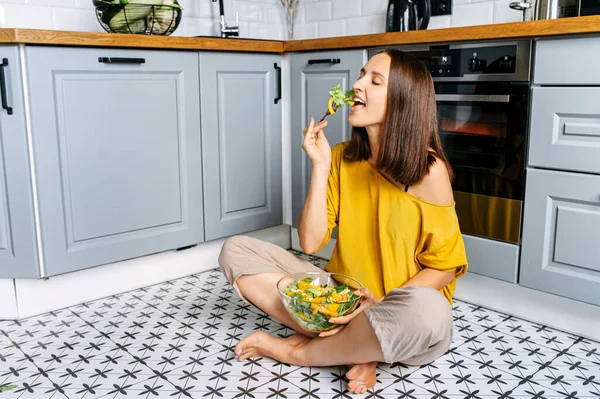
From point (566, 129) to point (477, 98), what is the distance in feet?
1.09

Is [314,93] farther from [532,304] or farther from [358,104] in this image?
[532,304]

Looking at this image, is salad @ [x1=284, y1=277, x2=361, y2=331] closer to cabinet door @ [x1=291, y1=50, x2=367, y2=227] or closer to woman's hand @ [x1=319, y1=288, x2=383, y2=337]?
woman's hand @ [x1=319, y1=288, x2=383, y2=337]

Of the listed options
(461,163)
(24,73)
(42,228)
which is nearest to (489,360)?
(461,163)

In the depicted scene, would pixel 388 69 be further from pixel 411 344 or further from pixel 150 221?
pixel 150 221

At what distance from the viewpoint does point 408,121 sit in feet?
5.54

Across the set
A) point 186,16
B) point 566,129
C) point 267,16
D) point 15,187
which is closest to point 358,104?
point 566,129

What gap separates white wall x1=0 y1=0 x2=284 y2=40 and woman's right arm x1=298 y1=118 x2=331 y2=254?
1.40 metres

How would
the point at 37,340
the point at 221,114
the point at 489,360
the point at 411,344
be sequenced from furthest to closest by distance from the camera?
the point at 221,114, the point at 37,340, the point at 489,360, the point at 411,344

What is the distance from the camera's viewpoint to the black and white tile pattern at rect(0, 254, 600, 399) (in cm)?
165

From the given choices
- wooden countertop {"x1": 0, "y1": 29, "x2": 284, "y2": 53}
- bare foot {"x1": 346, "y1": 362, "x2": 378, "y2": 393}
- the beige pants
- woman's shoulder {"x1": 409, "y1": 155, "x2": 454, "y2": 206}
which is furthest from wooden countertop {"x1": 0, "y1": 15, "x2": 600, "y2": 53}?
bare foot {"x1": 346, "y1": 362, "x2": 378, "y2": 393}

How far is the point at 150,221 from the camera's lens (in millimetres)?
2387

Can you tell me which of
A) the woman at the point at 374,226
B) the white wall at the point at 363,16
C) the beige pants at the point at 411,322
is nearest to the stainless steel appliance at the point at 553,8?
the white wall at the point at 363,16

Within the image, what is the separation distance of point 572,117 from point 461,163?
1.41 ft

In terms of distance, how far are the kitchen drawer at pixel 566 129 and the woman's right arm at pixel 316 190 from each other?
2.30 feet
